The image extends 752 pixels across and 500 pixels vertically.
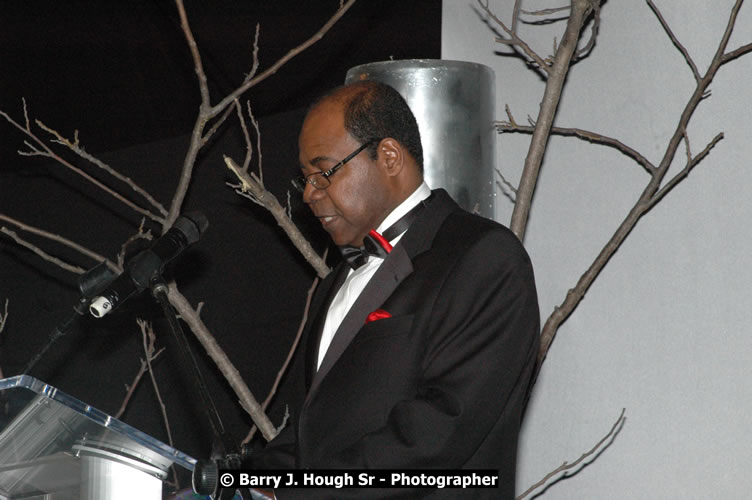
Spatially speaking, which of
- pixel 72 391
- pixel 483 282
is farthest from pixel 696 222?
pixel 72 391

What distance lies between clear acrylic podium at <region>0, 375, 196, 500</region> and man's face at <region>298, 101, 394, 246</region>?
625 mm

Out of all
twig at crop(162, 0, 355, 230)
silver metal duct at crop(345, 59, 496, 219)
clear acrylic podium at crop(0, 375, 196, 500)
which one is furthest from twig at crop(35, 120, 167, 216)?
clear acrylic podium at crop(0, 375, 196, 500)

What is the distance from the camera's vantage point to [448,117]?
2438mm

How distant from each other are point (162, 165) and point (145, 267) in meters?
1.85

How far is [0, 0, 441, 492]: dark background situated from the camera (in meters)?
3.08

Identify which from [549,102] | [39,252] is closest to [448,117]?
[549,102]

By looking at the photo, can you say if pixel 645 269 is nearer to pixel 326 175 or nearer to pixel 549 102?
pixel 549 102

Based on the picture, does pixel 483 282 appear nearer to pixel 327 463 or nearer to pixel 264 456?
pixel 327 463

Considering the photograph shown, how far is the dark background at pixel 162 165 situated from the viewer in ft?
10.1

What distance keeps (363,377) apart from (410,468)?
189mm

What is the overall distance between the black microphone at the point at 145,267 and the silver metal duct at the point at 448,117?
0.91 metres

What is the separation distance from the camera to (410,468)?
58.2 inches

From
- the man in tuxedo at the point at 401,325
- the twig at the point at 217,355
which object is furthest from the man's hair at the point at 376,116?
the twig at the point at 217,355

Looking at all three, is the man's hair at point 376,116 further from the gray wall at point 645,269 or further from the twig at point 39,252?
the gray wall at point 645,269
